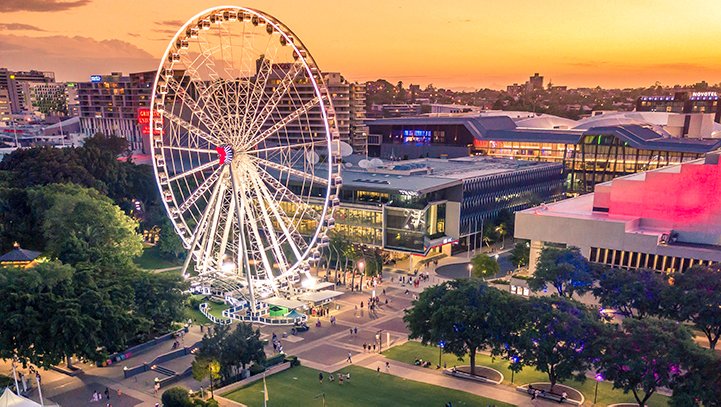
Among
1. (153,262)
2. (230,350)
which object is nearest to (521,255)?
(230,350)

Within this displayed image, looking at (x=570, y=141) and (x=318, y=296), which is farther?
(x=570, y=141)

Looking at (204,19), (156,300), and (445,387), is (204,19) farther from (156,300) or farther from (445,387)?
(445,387)

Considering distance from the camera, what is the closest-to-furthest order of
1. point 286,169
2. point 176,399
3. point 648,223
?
point 176,399 → point 286,169 → point 648,223

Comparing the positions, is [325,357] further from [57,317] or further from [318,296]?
[57,317]

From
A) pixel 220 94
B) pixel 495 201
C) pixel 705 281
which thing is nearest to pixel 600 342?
pixel 705 281

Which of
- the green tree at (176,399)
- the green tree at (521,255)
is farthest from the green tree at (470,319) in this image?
the green tree at (521,255)

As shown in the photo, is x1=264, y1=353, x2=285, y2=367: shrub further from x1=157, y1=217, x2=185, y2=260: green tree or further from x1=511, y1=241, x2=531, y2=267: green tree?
x1=157, y1=217, x2=185, y2=260: green tree
